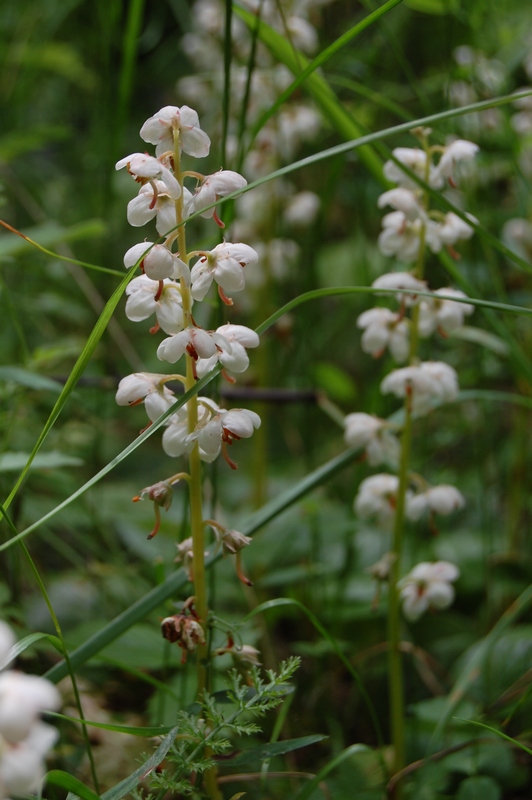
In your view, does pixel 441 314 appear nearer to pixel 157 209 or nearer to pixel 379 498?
pixel 379 498

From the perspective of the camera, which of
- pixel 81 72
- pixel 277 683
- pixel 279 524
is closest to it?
pixel 277 683

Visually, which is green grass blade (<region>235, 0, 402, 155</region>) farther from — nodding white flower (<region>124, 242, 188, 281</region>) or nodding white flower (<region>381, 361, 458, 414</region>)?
nodding white flower (<region>381, 361, 458, 414</region>)

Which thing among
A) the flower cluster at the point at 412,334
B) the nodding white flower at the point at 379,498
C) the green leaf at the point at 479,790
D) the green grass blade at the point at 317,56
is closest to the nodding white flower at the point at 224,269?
the green grass blade at the point at 317,56

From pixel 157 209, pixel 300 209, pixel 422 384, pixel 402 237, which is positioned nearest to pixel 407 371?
pixel 422 384

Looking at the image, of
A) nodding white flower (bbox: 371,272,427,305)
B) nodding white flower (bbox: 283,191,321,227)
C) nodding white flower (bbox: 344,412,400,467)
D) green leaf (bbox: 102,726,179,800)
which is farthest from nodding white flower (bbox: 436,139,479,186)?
nodding white flower (bbox: 283,191,321,227)

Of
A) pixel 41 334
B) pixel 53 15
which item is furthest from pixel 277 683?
pixel 53 15

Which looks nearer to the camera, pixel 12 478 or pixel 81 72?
pixel 12 478

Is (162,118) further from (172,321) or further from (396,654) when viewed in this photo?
(396,654)
